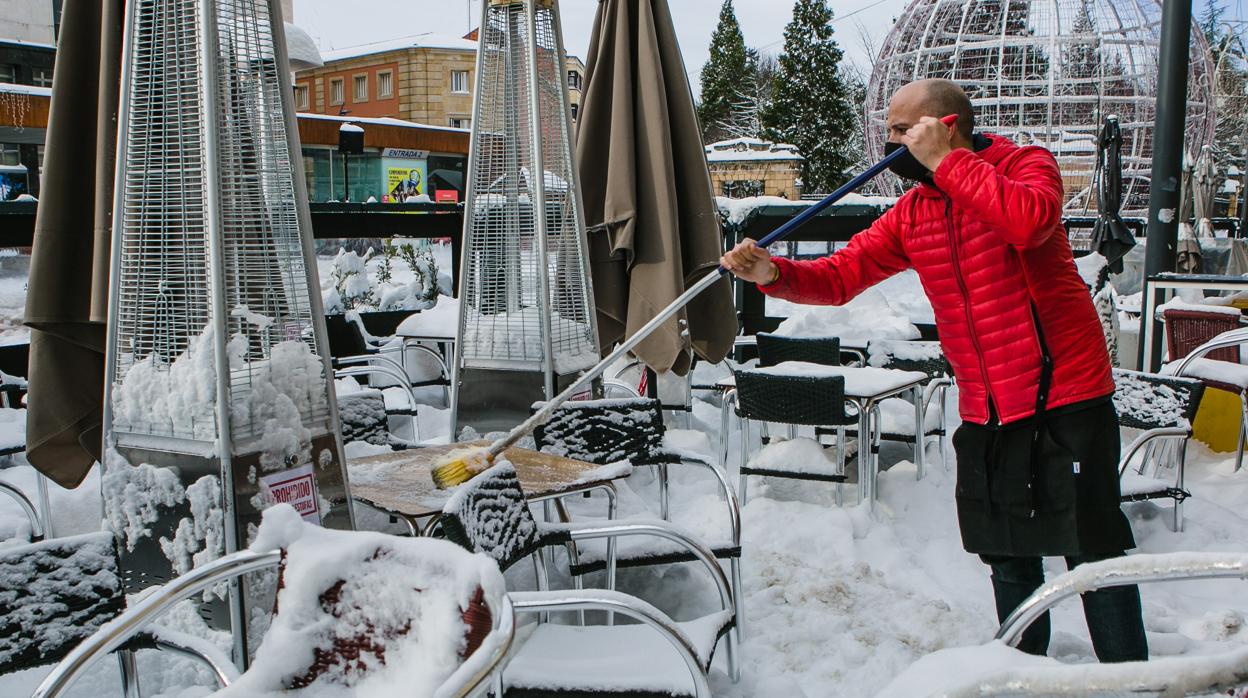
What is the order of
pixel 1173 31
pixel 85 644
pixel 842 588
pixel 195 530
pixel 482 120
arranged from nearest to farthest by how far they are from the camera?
pixel 85 644 < pixel 195 530 < pixel 842 588 < pixel 482 120 < pixel 1173 31

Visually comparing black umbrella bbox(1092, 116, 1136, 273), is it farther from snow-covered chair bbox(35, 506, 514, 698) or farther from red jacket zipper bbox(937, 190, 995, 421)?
snow-covered chair bbox(35, 506, 514, 698)

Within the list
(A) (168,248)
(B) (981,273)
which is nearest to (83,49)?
(A) (168,248)

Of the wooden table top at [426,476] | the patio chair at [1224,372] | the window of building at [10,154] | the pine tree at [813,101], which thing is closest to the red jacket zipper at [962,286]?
the wooden table top at [426,476]

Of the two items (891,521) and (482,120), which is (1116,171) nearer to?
(891,521)

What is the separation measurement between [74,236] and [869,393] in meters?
3.43

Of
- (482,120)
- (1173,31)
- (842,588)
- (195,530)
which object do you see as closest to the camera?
(195,530)

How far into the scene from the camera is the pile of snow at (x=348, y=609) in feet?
5.51

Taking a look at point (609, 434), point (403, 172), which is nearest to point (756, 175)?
point (403, 172)

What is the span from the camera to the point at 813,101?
34.9 metres

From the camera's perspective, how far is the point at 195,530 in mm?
2768

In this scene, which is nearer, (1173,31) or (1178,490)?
(1178,490)

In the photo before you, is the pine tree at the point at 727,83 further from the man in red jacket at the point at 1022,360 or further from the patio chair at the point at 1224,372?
the man in red jacket at the point at 1022,360

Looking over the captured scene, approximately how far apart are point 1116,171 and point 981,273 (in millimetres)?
6839

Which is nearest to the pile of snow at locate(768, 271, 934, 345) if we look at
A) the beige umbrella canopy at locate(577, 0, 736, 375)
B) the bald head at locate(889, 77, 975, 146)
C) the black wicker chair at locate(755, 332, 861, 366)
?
the black wicker chair at locate(755, 332, 861, 366)
